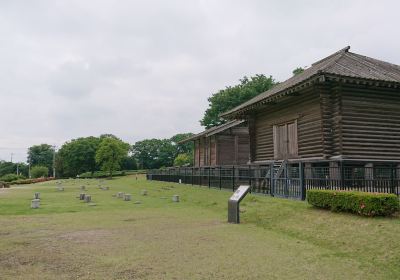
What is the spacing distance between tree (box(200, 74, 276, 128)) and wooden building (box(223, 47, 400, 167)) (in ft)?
117

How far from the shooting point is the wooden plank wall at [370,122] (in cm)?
1728

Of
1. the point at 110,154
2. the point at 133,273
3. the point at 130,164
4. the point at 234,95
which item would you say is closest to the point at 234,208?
the point at 133,273

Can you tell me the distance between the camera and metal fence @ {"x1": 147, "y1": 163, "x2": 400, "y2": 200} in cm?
1213

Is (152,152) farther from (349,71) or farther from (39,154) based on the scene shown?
(349,71)

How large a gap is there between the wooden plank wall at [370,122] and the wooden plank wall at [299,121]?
4.42ft

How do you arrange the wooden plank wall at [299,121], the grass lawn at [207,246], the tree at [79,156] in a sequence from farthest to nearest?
the tree at [79,156] < the wooden plank wall at [299,121] < the grass lawn at [207,246]

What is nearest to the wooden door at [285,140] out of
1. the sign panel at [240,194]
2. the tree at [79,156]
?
the sign panel at [240,194]

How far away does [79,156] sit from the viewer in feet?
320

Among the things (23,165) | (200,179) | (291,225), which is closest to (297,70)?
(200,179)

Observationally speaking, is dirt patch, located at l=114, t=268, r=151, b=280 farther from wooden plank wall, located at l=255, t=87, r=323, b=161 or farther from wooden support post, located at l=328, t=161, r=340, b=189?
wooden plank wall, located at l=255, t=87, r=323, b=161

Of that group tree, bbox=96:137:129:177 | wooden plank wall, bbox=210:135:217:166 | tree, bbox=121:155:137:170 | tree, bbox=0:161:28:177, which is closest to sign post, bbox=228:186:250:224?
wooden plank wall, bbox=210:135:217:166

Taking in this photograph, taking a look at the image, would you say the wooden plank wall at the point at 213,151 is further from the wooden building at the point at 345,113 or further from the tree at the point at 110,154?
the tree at the point at 110,154

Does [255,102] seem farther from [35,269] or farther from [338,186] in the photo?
[35,269]

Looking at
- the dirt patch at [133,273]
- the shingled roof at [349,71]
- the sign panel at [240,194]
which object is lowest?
the dirt patch at [133,273]
